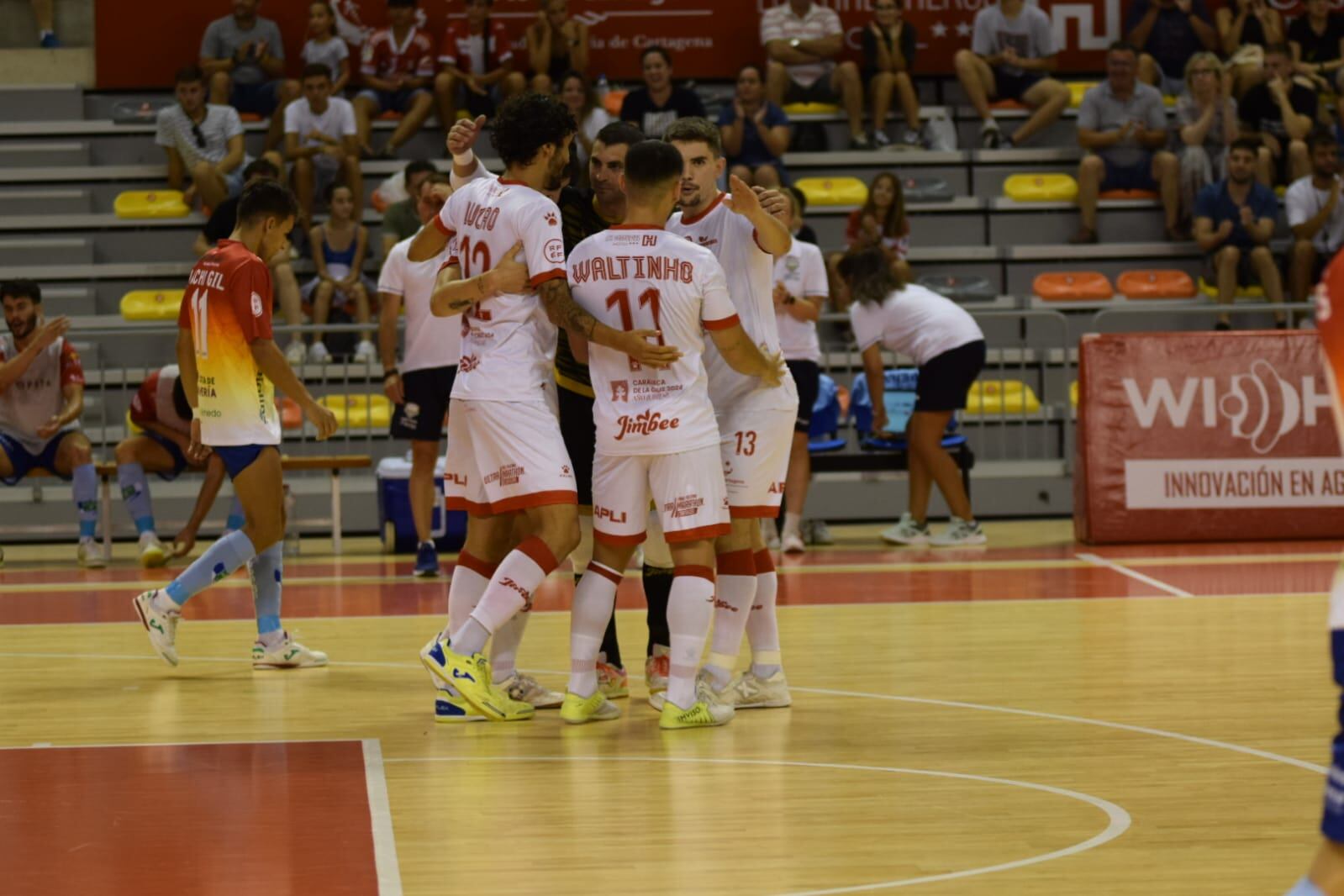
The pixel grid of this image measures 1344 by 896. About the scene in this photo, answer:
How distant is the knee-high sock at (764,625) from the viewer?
23.6 feet

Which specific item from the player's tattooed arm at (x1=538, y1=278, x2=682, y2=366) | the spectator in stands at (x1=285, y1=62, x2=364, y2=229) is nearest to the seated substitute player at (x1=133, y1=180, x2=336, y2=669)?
the player's tattooed arm at (x1=538, y1=278, x2=682, y2=366)

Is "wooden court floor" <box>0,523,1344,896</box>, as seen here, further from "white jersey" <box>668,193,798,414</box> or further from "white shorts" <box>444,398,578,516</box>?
"white jersey" <box>668,193,798,414</box>

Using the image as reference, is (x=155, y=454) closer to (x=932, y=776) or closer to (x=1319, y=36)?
(x=932, y=776)

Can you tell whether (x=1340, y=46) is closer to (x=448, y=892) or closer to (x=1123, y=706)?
(x=1123, y=706)

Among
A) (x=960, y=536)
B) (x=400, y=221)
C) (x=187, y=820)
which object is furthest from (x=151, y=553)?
(x=187, y=820)

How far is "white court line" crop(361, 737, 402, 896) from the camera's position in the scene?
4.64 metres

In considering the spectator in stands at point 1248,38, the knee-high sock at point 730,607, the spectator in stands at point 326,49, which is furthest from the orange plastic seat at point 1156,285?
the knee-high sock at point 730,607

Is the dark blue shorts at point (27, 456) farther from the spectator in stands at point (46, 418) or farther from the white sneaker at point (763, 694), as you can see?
the white sneaker at point (763, 694)

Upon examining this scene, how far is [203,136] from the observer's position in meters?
17.1

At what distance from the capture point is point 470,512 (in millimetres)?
7215

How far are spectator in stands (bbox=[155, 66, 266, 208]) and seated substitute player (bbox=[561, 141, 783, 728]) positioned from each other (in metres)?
10.9

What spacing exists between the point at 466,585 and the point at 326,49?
1186cm

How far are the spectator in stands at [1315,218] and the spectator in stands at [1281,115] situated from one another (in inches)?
26.5

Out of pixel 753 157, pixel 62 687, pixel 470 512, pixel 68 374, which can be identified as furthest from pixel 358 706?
pixel 753 157
